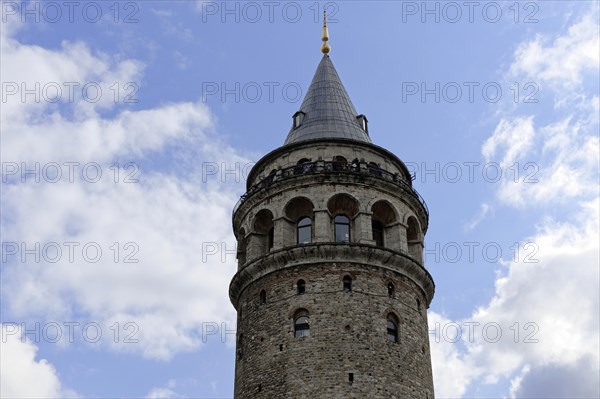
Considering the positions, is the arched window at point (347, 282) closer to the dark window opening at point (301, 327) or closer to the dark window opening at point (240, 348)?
the dark window opening at point (301, 327)

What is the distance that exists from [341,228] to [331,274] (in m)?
3.55

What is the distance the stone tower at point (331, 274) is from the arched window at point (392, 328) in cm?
8

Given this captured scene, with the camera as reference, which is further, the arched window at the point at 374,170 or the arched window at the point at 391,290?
A: the arched window at the point at 374,170

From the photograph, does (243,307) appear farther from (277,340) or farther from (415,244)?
(415,244)

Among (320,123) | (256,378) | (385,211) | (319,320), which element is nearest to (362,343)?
(319,320)

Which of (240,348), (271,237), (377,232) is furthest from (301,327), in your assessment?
(377,232)

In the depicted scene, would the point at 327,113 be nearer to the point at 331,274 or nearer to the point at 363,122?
the point at 363,122

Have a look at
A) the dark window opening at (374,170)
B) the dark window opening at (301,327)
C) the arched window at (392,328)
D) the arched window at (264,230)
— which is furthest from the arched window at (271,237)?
the arched window at (392,328)

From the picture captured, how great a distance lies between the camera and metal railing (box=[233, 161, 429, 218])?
4375 centimetres

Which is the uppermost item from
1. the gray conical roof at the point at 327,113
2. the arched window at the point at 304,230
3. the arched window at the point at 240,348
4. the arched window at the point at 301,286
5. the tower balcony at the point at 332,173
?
the gray conical roof at the point at 327,113

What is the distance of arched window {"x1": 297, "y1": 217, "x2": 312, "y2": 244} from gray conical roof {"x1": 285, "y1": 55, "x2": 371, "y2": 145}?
212 inches

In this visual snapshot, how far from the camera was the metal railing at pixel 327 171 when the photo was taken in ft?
144

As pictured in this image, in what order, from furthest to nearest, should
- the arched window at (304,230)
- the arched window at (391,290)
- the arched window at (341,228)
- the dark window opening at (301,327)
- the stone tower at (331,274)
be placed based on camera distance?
the arched window at (304,230) < the arched window at (341,228) < the arched window at (391,290) < the dark window opening at (301,327) < the stone tower at (331,274)

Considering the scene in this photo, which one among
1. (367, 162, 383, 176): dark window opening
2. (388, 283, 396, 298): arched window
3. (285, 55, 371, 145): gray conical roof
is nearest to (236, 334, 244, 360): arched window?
(388, 283, 396, 298): arched window
